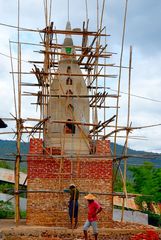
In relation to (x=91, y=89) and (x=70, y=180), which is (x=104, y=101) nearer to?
(x=91, y=89)

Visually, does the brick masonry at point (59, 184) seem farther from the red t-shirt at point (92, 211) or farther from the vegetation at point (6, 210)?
the vegetation at point (6, 210)

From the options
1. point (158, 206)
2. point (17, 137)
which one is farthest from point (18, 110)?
point (158, 206)

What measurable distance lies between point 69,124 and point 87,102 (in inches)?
57.2

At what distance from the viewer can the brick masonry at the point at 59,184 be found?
20.2m

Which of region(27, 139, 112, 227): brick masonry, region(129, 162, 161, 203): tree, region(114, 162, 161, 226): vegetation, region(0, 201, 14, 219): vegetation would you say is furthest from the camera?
region(129, 162, 161, 203): tree

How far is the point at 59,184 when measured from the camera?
2023 centimetres

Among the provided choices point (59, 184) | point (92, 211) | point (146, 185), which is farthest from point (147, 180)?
point (92, 211)

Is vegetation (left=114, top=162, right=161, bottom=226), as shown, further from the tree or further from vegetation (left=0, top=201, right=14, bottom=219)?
vegetation (left=0, top=201, right=14, bottom=219)

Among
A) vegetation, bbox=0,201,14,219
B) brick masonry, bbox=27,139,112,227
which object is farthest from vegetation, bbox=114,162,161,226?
brick masonry, bbox=27,139,112,227

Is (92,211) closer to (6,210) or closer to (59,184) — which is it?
(59,184)

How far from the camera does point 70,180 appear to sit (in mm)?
20391

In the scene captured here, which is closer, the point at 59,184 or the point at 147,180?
the point at 59,184

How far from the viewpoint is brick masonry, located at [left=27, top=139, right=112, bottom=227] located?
796 inches

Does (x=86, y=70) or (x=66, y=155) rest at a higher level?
(x=86, y=70)
